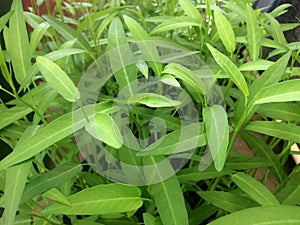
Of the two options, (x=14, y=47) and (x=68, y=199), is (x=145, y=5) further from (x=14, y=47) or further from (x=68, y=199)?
(x=68, y=199)

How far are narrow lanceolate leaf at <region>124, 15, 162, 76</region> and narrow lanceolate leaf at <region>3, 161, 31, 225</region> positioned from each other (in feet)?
0.52

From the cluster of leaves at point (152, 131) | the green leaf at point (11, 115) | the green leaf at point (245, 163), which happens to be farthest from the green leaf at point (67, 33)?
the green leaf at point (245, 163)

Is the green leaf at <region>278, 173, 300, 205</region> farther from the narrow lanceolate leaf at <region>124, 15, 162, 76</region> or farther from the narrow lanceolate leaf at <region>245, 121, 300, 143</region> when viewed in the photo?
the narrow lanceolate leaf at <region>124, 15, 162, 76</region>

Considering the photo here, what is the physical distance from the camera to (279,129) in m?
0.38

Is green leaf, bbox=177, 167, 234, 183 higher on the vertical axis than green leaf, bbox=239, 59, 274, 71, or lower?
lower

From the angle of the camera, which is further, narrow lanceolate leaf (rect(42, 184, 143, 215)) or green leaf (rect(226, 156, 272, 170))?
green leaf (rect(226, 156, 272, 170))

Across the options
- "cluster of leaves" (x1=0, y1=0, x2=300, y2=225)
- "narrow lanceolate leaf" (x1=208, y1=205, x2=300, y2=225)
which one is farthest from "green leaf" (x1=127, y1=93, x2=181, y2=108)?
"narrow lanceolate leaf" (x1=208, y1=205, x2=300, y2=225)

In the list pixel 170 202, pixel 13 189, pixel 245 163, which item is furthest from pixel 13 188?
pixel 245 163

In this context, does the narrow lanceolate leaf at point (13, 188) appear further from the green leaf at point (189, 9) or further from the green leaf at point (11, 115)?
the green leaf at point (189, 9)

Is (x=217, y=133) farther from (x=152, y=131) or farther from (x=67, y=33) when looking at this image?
(x=67, y=33)

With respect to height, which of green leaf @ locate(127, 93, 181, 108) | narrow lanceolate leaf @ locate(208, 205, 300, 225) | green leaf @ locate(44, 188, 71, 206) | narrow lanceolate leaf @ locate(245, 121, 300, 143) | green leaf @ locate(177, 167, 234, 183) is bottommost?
green leaf @ locate(177, 167, 234, 183)

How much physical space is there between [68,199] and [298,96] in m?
0.21

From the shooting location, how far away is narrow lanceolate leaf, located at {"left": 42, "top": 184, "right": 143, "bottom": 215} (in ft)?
1.06

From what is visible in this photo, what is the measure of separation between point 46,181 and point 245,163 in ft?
0.73
